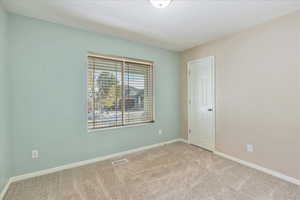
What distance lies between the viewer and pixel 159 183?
1.99 m

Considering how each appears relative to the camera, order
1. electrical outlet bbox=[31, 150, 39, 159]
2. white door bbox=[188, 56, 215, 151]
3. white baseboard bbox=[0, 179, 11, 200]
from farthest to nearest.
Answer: white door bbox=[188, 56, 215, 151] → electrical outlet bbox=[31, 150, 39, 159] → white baseboard bbox=[0, 179, 11, 200]

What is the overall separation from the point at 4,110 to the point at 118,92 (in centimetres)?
168

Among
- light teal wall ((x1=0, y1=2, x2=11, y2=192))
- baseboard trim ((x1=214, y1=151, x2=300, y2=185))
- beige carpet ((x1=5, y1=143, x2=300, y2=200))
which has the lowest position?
beige carpet ((x1=5, y1=143, x2=300, y2=200))

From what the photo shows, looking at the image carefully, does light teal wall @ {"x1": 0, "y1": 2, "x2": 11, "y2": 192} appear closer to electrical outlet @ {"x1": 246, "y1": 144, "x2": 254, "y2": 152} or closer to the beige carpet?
the beige carpet

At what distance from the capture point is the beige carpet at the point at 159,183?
173 centimetres

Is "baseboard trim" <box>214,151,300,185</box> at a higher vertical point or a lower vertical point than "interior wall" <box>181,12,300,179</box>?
lower

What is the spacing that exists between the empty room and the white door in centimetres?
3

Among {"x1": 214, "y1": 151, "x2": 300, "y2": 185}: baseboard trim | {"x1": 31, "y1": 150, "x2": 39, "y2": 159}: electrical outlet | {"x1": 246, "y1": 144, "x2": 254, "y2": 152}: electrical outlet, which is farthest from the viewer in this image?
{"x1": 246, "y1": 144, "x2": 254, "y2": 152}: electrical outlet

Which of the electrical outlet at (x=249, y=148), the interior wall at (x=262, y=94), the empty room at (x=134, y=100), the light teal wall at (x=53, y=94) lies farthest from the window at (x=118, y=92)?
the electrical outlet at (x=249, y=148)

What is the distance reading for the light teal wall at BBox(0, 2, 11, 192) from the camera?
171 centimetres

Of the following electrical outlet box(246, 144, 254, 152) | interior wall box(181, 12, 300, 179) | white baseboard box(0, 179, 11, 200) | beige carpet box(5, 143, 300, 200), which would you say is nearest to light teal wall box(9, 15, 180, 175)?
white baseboard box(0, 179, 11, 200)

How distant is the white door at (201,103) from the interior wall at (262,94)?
0.15 m

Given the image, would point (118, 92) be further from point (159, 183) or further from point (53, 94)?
point (159, 183)

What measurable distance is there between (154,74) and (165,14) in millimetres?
1515
